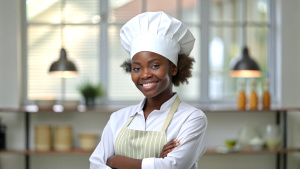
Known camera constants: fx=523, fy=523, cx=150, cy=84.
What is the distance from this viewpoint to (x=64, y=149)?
16.5ft

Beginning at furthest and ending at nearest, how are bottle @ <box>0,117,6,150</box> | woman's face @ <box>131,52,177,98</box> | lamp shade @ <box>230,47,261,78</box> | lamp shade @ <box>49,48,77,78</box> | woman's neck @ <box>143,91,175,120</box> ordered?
bottle @ <box>0,117,6,150</box> < lamp shade @ <box>230,47,261,78</box> < lamp shade @ <box>49,48,77,78</box> < woman's neck @ <box>143,91,175,120</box> < woman's face @ <box>131,52,177,98</box>

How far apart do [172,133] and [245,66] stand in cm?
305

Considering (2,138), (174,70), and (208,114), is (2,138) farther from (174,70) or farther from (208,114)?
(174,70)

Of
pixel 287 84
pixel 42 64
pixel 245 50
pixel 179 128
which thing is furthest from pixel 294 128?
pixel 179 128

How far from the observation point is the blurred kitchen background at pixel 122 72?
5242 mm

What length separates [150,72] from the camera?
188 centimetres

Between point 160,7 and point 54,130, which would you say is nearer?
point 54,130

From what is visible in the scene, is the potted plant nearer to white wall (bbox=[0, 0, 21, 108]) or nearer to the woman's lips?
white wall (bbox=[0, 0, 21, 108])

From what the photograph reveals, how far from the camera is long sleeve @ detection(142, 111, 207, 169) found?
1892 mm

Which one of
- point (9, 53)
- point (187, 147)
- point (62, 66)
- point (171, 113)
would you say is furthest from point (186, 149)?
point (9, 53)

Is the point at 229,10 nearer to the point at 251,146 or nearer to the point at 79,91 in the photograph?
the point at 251,146

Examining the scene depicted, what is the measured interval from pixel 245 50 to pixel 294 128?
3.67 feet

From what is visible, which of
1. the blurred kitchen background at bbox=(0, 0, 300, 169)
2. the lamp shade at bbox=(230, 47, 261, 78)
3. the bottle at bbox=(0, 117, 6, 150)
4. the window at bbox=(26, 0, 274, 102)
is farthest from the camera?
the window at bbox=(26, 0, 274, 102)

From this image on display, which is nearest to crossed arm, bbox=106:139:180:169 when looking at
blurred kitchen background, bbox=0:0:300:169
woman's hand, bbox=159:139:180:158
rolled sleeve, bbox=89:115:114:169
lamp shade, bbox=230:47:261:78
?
woman's hand, bbox=159:139:180:158
